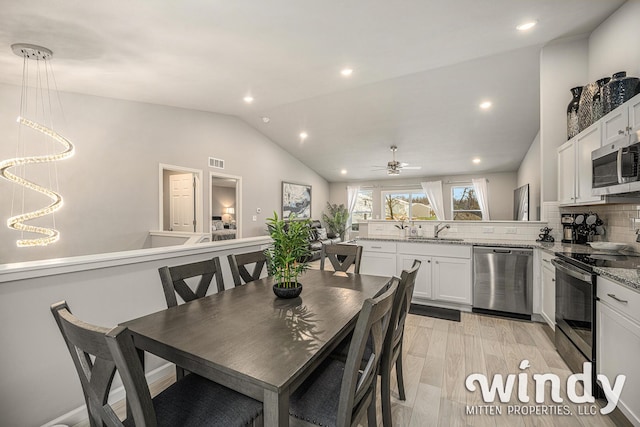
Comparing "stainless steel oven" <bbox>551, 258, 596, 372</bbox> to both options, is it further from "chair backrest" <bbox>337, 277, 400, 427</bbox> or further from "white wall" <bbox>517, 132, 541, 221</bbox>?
"white wall" <bbox>517, 132, 541, 221</bbox>

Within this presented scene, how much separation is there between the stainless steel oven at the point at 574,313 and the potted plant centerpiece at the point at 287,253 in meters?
1.96

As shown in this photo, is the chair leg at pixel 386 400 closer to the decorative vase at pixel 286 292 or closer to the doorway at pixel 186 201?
the decorative vase at pixel 286 292

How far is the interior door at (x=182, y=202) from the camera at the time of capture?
5.21m

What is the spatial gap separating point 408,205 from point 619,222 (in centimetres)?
627

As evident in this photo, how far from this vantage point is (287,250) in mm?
1646

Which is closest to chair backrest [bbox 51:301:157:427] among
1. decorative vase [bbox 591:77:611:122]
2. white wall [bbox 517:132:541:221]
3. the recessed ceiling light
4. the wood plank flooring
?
the wood plank flooring

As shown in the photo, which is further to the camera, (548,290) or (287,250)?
(548,290)

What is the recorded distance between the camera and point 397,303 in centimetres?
153

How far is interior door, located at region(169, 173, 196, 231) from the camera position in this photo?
521 cm

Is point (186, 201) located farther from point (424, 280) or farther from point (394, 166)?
point (424, 280)

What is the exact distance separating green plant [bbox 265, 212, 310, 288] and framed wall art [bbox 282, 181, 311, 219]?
18.7ft

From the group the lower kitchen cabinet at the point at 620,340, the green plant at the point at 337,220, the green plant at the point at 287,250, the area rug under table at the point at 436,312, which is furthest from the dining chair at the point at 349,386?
the green plant at the point at 337,220

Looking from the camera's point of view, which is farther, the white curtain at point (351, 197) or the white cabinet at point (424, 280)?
the white curtain at point (351, 197)

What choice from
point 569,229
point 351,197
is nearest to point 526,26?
point 569,229
